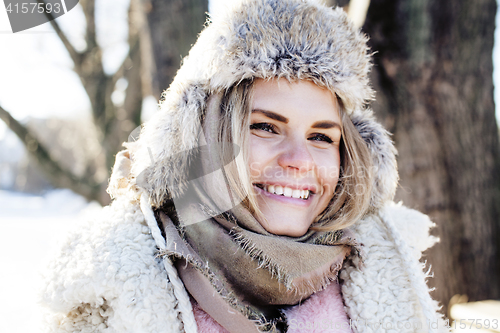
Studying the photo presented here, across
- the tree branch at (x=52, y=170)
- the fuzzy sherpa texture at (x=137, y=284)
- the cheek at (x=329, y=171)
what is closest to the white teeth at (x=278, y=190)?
the cheek at (x=329, y=171)

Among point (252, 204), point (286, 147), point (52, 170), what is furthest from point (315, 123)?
point (52, 170)

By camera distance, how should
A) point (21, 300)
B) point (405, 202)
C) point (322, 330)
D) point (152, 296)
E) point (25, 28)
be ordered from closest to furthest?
point (152, 296), point (322, 330), point (25, 28), point (405, 202), point (21, 300)

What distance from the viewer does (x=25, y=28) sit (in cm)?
244

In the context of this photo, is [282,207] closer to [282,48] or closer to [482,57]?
[282,48]

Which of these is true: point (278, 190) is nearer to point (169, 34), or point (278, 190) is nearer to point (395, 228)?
point (395, 228)

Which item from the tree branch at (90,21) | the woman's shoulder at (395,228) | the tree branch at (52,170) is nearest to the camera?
the woman's shoulder at (395,228)

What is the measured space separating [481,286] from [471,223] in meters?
0.55

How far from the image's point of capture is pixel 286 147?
4.49 ft

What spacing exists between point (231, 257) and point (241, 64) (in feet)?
2.59

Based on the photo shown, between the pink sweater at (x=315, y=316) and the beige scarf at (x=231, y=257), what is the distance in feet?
0.20

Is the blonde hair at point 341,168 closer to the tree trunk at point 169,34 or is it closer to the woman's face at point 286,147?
the woman's face at point 286,147

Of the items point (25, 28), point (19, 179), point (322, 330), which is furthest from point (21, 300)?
point (19, 179)

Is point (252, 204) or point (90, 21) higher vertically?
point (90, 21)

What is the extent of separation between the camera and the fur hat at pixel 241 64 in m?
1.33
